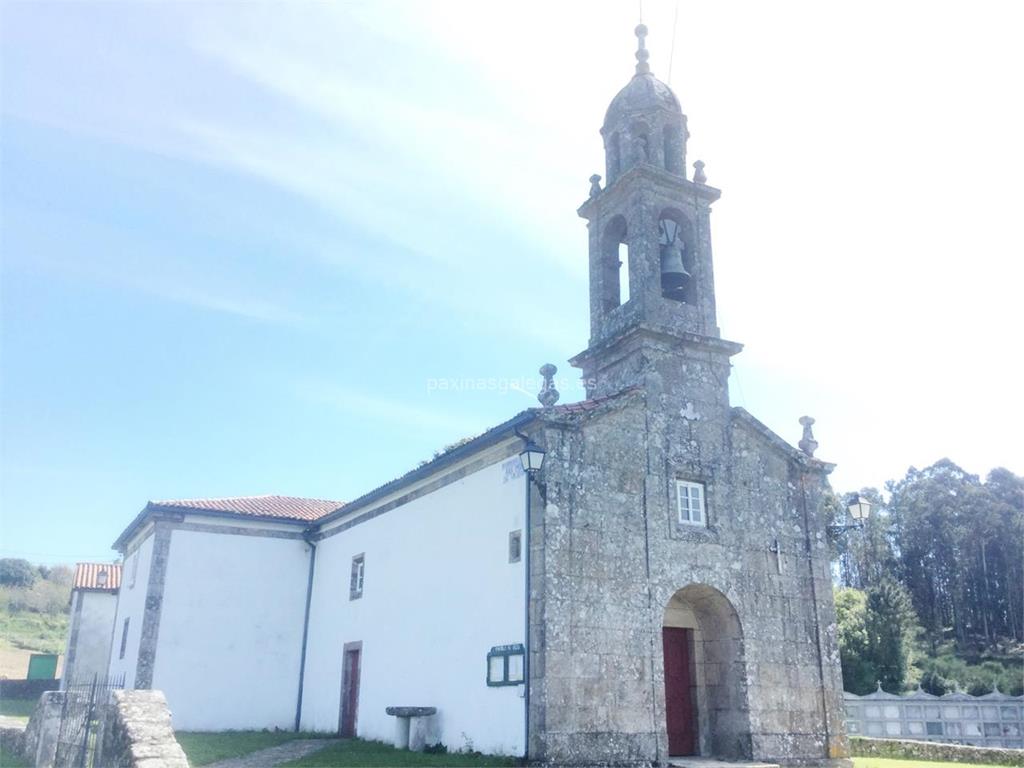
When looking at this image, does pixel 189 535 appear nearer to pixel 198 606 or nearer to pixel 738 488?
pixel 198 606

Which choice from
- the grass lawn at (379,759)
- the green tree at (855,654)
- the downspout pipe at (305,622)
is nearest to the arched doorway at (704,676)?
the grass lawn at (379,759)

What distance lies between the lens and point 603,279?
1595 centimetres

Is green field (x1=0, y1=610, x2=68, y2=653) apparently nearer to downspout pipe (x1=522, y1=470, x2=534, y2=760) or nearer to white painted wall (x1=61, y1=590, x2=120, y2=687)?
white painted wall (x1=61, y1=590, x2=120, y2=687)

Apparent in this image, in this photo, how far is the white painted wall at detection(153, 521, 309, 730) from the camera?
60.0 ft

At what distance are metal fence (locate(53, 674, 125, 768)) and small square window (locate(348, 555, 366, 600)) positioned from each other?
673 centimetres

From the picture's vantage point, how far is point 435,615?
48.2 feet

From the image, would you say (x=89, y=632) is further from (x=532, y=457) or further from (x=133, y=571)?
(x=532, y=457)

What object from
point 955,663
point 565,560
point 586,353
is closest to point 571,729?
point 565,560

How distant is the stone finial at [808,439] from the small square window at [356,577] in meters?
9.18

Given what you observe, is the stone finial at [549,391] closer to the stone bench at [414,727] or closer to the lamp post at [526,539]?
the lamp post at [526,539]

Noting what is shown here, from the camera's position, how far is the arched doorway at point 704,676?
13297 mm

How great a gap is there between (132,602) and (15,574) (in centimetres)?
5228

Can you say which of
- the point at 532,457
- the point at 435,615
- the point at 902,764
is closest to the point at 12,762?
the point at 435,615

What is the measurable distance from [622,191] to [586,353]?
3.12 metres
